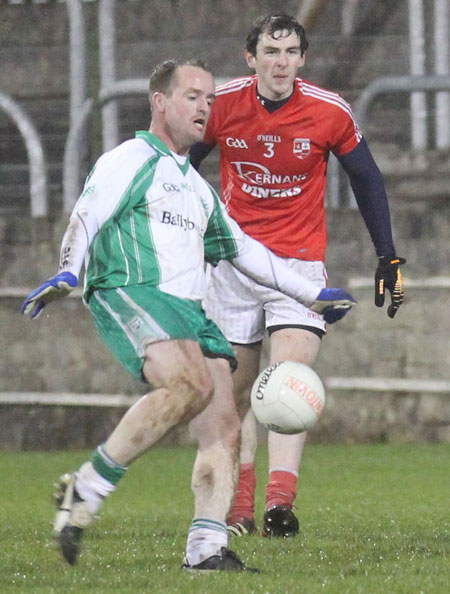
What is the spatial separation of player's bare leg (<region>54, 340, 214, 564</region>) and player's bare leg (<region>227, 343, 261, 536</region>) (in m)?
1.66

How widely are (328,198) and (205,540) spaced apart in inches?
254

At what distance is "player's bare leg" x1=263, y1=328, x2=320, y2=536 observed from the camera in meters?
7.01

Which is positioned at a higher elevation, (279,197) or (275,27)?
(275,27)

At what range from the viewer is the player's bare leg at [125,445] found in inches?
217

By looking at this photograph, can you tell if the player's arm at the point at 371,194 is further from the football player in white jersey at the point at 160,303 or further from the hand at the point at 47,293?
the hand at the point at 47,293

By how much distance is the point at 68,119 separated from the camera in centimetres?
1389

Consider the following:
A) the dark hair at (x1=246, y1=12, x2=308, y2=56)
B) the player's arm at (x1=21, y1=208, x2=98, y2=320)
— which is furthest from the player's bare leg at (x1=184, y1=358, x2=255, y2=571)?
the dark hair at (x1=246, y1=12, x2=308, y2=56)

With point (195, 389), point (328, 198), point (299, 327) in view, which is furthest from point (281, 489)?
point (328, 198)

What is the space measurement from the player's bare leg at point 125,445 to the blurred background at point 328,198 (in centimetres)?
616

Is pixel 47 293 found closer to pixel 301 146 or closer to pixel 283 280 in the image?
pixel 283 280

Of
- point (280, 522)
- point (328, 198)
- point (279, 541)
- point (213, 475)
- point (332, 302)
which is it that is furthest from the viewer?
A: point (328, 198)

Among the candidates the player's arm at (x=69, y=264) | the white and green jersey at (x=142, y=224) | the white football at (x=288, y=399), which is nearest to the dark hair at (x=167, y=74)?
the white and green jersey at (x=142, y=224)

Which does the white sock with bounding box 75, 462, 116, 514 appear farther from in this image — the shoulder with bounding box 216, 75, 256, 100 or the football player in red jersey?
the shoulder with bounding box 216, 75, 256, 100

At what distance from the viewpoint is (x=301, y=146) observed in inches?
285
